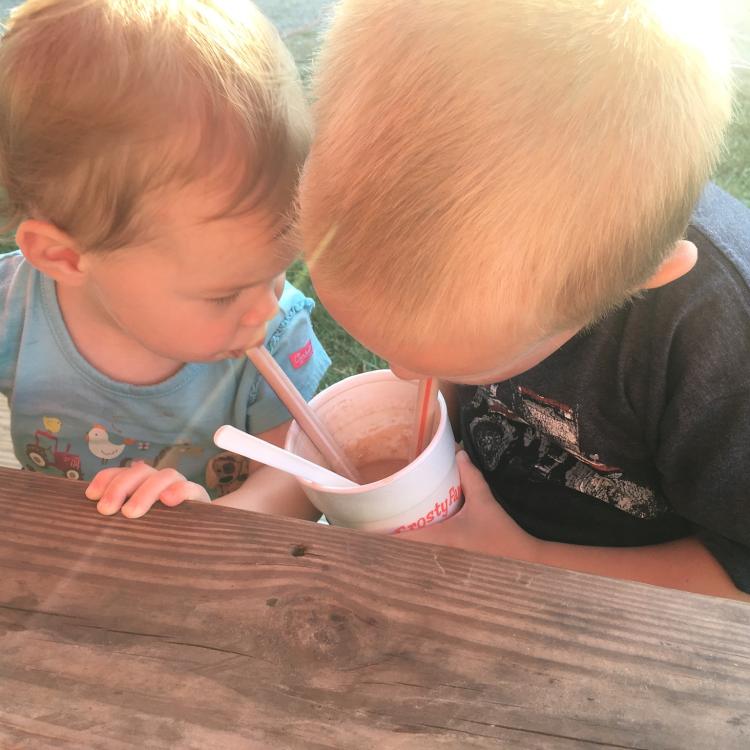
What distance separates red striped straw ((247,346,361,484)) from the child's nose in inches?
1.3

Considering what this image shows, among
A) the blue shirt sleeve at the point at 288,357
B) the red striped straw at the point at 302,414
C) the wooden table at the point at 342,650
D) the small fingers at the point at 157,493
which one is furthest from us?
the blue shirt sleeve at the point at 288,357

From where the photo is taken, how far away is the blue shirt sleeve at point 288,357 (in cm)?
112

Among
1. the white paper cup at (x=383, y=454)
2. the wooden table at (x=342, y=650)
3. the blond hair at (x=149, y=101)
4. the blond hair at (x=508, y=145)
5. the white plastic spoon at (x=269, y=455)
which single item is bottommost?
the white paper cup at (x=383, y=454)

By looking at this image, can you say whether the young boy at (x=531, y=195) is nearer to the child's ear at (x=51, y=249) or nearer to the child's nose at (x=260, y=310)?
the child's nose at (x=260, y=310)

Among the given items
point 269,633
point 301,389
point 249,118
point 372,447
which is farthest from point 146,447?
point 269,633

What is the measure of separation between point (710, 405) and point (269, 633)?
1.56 ft

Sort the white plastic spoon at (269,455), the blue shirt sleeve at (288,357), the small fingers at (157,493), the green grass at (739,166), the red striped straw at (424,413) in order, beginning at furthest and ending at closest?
the green grass at (739,166), the blue shirt sleeve at (288,357), the red striped straw at (424,413), the white plastic spoon at (269,455), the small fingers at (157,493)

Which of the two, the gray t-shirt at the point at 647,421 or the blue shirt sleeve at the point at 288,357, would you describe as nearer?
the gray t-shirt at the point at 647,421

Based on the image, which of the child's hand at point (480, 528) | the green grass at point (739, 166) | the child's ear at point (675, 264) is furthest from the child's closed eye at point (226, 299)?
the green grass at point (739, 166)

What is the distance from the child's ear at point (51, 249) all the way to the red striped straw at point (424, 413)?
47cm

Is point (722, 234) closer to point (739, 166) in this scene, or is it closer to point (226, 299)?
point (226, 299)

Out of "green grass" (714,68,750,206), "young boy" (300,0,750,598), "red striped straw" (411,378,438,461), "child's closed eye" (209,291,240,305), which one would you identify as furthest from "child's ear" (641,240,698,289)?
"green grass" (714,68,750,206)

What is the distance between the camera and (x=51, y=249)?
94 centimetres

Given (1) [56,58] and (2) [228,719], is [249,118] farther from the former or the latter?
(2) [228,719]
